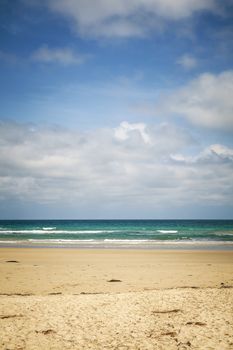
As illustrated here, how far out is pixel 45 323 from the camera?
6.71 m

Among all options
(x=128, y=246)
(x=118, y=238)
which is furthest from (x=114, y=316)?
(x=118, y=238)

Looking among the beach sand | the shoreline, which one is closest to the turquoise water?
the shoreline

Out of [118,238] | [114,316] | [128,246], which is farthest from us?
[118,238]

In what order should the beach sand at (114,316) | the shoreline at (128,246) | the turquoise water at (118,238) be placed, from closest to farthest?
1. the beach sand at (114,316)
2. the shoreline at (128,246)
3. the turquoise water at (118,238)

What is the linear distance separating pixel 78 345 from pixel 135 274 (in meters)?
8.35

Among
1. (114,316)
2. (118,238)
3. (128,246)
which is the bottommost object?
(118,238)

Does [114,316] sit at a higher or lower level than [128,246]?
higher

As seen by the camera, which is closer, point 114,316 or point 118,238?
point 114,316

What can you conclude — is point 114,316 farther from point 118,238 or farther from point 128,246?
point 118,238

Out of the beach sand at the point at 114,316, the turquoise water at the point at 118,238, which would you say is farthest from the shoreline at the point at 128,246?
the beach sand at the point at 114,316

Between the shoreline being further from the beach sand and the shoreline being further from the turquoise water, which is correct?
the beach sand

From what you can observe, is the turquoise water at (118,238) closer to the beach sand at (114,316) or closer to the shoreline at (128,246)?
the shoreline at (128,246)

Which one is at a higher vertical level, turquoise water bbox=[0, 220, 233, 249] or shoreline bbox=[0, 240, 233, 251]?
shoreline bbox=[0, 240, 233, 251]

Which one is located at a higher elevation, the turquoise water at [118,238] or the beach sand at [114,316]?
the beach sand at [114,316]
